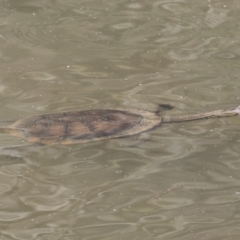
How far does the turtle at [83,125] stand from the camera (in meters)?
5.30

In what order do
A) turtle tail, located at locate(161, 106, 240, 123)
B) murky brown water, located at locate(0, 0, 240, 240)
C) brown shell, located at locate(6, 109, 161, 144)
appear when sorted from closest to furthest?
murky brown water, located at locate(0, 0, 240, 240) → brown shell, located at locate(6, 109, 161, 144) → turtle tail, located at locate(161, 106, 240, 123)

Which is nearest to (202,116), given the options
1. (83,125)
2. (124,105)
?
(124,105)

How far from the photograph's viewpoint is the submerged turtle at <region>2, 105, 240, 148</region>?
530 centimetres

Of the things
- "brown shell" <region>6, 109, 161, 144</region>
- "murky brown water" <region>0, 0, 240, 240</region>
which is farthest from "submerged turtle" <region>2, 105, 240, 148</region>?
"murky brown water" <region>0, 0, 240, 240</region>

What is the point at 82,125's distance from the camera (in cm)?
538

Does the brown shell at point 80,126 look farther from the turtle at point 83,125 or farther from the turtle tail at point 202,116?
the turtle tail at point 202,116

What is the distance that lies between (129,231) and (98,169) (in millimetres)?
898

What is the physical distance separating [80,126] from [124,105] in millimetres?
788

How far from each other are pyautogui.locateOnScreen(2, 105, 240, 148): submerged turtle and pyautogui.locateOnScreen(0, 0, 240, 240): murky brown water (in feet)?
0.33

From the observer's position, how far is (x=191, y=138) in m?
5.53

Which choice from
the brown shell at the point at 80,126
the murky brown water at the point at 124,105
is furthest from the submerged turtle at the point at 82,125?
the murky brown water at the point at 124,105

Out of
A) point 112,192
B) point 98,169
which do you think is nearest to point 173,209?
point 112,192

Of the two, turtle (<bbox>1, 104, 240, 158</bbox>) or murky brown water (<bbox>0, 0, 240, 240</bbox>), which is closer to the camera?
murky brown water (<bbox>0, 0, 240, 240</bbox>)

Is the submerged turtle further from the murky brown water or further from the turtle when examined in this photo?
the murky brown water
